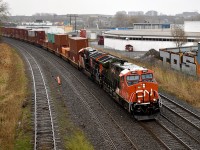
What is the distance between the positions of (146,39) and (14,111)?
56595 millimetres

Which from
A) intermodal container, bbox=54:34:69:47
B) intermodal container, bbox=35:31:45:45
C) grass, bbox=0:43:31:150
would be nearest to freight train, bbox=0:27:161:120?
grass, bbox=0:43:31:150

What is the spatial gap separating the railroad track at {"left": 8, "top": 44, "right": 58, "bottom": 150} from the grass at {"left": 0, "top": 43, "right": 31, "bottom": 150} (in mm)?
539

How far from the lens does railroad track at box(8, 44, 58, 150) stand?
16094 mm

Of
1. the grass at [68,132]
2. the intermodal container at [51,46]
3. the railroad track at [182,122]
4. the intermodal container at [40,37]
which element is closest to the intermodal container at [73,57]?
the intermodal container at [51,46]

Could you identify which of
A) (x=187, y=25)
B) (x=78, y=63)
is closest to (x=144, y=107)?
(x=78, y=63)

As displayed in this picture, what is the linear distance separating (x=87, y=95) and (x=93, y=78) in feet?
16.4

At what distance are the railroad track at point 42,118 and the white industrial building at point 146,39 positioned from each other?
1714 inches

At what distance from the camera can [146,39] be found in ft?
241

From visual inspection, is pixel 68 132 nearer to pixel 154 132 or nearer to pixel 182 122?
pixel 154 132

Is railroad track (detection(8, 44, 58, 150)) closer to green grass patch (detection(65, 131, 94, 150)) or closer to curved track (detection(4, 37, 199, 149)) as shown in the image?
green grass patch (detection(65, 131, 94, 150))

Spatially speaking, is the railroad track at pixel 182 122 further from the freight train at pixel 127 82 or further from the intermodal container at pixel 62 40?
the intermodal container at pixel 62 40

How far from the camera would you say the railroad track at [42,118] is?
16.1 m

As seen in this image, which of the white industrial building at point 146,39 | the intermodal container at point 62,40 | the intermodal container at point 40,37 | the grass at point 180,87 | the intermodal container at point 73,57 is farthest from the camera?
the white industrial building at point 146,39

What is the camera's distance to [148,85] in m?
19.6
